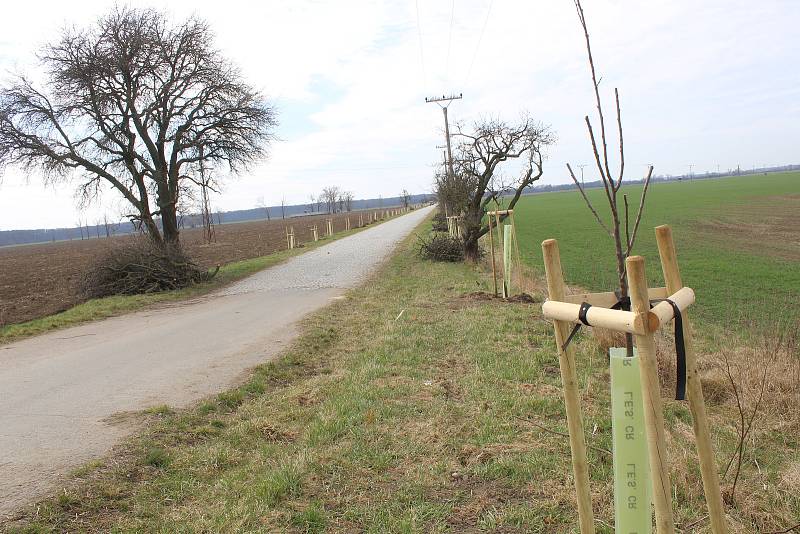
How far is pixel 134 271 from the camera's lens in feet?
54.5

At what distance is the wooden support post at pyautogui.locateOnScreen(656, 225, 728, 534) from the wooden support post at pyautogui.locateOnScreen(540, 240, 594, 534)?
1.31 ft

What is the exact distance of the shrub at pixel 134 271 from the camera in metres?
16.4

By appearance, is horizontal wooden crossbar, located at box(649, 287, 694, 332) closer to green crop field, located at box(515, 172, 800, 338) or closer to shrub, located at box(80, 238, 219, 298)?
green crop field, located at box(515, 172, 800, 338)

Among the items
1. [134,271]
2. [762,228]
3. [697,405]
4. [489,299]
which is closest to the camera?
[697,405]

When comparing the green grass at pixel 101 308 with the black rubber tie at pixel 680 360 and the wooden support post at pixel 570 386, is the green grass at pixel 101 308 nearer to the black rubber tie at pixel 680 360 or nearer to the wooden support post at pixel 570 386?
the wooden support post at pixel 570 386

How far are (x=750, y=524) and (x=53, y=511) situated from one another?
4.25m

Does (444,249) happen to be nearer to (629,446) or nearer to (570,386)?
(570,386)

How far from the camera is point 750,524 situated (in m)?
3.21

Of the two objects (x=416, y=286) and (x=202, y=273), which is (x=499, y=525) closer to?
(x=416, y=286)

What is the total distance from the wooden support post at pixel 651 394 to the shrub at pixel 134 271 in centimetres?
1621

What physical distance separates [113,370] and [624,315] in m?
7.53

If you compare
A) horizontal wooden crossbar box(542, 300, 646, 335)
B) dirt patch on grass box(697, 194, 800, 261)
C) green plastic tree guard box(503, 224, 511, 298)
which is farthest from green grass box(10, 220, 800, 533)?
dirt patch on grass box(697, 194, 800, 261)

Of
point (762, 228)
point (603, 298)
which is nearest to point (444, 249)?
point (603, 298)

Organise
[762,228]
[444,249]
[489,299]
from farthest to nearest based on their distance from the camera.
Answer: [762,228]
[444,249]
[489,299]
